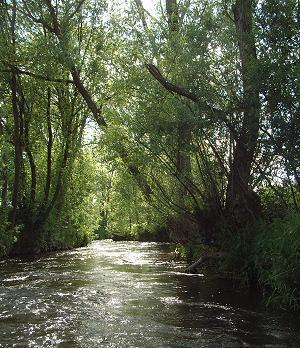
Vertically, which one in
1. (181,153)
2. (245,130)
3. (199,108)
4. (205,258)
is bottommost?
(205,258)

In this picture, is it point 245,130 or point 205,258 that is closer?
A: point 245,130

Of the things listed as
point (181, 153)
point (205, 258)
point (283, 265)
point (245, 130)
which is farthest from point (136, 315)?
point (181, 153)

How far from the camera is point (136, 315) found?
23.3 feet

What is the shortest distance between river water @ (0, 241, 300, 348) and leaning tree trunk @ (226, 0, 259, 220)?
2130 mm

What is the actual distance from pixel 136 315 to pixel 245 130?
5.19m

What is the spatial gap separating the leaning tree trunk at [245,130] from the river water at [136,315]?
2.13 m

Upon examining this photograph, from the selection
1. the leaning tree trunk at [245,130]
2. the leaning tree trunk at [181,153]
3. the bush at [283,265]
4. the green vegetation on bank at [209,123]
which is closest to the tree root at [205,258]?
the green vegetation on bank at [209,123]

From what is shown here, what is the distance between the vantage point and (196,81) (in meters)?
10.5

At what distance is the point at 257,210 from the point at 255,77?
3.42 meters

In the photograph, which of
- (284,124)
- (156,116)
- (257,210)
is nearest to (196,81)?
(156,116)

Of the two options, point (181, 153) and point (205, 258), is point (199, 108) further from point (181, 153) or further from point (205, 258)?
point (205, 258)

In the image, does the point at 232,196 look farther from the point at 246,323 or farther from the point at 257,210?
the point at 246,323

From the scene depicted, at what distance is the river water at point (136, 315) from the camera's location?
222 inches

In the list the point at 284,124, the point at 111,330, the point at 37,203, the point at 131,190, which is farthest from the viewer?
the point at 37,203
